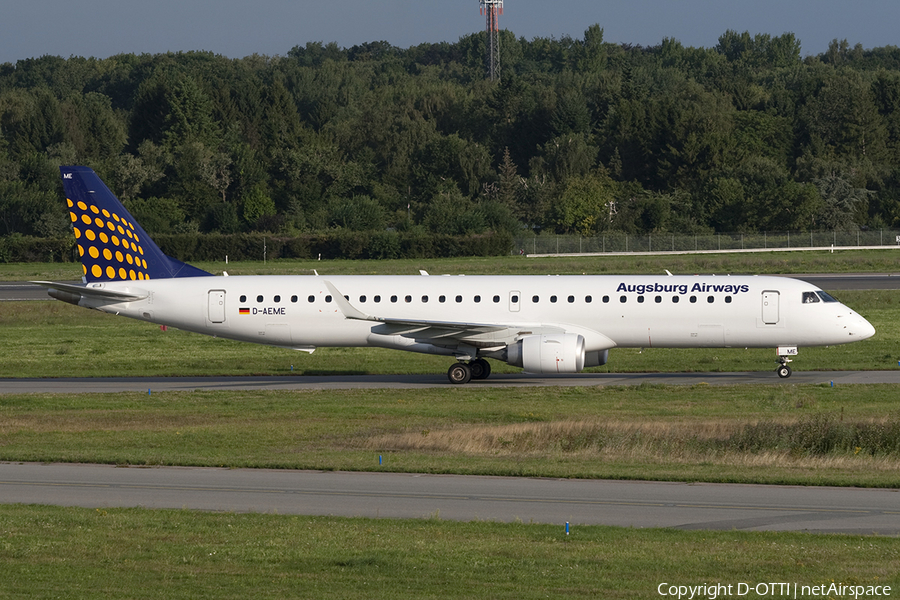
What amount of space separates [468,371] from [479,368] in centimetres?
84

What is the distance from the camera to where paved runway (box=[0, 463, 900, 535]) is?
16062mm

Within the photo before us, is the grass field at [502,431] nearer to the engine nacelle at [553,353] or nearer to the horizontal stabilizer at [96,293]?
the engine nacelle at [553,353]

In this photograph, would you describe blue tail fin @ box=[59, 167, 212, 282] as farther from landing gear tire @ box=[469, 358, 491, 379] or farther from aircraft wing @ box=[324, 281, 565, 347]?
landing gear tire @ box=[469, 358, 491, 379]

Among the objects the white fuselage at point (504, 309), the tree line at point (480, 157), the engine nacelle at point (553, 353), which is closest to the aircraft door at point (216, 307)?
the white fuselage at point (504, 309)

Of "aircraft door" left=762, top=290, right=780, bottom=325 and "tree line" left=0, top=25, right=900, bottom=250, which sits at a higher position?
"tree line" left=0, top=25, right=900, bottom=250

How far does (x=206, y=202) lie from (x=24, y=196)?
67.9 ft

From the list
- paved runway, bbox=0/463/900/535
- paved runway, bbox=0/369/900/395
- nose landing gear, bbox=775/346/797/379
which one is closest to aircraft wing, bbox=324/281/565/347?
paved runway, bbox=0/369/900/395

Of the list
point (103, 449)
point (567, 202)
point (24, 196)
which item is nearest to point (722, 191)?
point (567, 202)

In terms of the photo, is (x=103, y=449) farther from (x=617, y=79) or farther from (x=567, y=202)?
(x=617, y=79)

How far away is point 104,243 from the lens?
121 ft

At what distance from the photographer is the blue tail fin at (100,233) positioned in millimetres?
36938

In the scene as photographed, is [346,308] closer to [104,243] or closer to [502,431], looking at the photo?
[104,243]

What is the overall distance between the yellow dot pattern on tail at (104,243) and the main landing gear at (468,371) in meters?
11.2

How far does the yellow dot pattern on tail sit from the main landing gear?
11210mm
